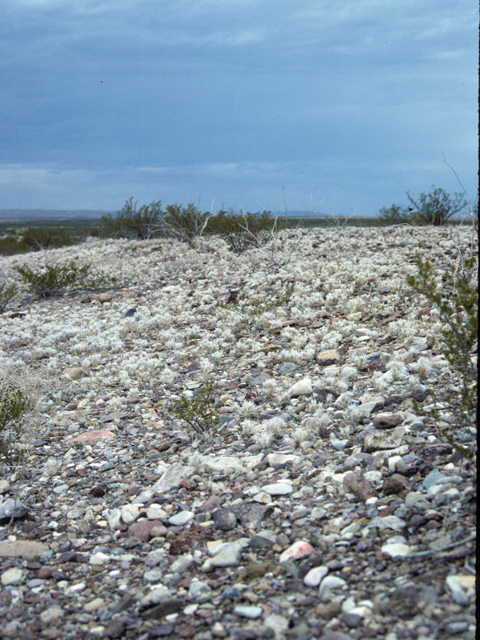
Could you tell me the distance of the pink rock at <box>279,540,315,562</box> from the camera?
275 centimetres

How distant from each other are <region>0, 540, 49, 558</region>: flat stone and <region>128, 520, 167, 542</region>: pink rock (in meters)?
0.60

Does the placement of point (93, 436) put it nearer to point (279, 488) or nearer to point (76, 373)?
point (76, 373)

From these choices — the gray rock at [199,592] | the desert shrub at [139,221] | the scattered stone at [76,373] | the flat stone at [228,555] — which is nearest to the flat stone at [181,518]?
the flat stone at [228,555]

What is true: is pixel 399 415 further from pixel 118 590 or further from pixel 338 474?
pixel 118 590

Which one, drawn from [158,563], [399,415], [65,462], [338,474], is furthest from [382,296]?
[158,563]

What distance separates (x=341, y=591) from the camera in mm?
2410

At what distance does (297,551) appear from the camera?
2.78m

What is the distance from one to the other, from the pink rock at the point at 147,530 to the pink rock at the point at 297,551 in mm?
882

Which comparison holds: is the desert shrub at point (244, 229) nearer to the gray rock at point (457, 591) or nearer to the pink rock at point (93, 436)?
the pink rock at point (93, 436)

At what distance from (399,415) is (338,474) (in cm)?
84

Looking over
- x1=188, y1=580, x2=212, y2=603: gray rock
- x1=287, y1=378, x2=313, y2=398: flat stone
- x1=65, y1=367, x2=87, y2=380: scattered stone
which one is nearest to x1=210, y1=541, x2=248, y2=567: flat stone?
x1=188, y1=580, x2=212, y2=603: gray rock

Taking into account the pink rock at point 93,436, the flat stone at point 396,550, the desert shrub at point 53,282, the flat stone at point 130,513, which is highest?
the desert shrub at point 53,282

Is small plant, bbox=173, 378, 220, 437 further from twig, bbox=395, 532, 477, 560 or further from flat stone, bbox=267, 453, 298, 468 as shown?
twig, bbox=395, 532, 477, 560

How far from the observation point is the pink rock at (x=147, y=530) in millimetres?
3247
